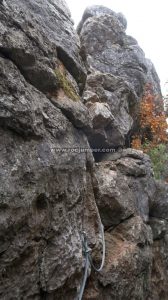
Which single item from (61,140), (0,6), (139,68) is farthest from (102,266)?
(139,68)

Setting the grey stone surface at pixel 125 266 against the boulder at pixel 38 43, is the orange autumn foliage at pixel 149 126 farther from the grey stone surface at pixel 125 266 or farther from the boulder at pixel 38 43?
the boulder at pixel 38 43

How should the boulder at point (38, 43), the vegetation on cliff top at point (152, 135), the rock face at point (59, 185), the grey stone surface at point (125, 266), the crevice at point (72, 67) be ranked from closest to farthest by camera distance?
1. the rock face at point (59, 185)
2. the boulder at point (38, 43)
3. the grey stone surface at point (125, 266)
4. the crevice at point (72, 67)
5. the vegetation on cliff top at point (152, 135)

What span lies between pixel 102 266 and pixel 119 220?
2.41 m

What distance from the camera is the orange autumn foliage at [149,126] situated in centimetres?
1900

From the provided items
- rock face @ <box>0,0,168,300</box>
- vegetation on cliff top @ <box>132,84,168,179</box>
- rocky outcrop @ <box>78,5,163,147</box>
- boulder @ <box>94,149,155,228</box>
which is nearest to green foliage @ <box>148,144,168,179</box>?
vegetation on cliff top @ <box>132,84,168,179</box>

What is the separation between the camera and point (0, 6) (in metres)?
6.81

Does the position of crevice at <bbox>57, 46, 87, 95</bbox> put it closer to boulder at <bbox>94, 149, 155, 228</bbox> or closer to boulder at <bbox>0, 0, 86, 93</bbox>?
boulder at <bbox>0, 0, 86, 93</bbox>

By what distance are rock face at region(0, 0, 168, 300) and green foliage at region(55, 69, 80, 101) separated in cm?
4

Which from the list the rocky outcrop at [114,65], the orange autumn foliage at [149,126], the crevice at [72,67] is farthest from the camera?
the orange autumn foliage at [149,126]

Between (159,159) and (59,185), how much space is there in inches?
452

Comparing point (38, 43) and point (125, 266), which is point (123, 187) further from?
point (38, 43)

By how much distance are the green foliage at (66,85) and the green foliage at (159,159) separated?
9.40m

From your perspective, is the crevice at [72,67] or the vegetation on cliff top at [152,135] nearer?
the crevice at [72,67]

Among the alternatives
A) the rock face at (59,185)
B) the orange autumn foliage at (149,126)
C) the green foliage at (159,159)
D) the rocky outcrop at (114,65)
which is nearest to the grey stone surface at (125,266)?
the rock face at (59,185)
